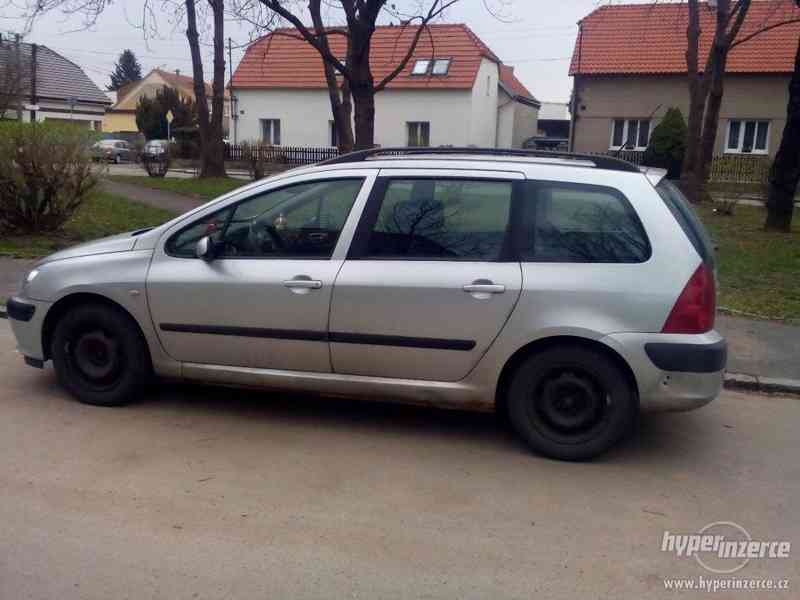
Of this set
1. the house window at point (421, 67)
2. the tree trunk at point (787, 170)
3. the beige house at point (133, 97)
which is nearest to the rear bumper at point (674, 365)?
the tree trunk at point (787, 170)

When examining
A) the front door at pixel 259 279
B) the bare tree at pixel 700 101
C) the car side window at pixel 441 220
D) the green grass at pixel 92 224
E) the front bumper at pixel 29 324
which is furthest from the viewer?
the bare tree at pixel 700 101

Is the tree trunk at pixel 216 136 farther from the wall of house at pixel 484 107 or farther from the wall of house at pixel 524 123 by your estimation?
the wall of house at pixel 524 123

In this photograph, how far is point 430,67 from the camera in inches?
1497

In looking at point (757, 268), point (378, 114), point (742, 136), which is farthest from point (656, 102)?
point (757, 268)

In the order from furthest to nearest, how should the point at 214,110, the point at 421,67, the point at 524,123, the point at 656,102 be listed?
the point at 524,123, the point at 421,67, the point at 656,102, the point at 214,110

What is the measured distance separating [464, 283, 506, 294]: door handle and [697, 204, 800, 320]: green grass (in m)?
4.92

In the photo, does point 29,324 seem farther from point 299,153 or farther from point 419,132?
point 419,132

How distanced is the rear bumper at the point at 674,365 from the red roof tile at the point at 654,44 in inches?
1234

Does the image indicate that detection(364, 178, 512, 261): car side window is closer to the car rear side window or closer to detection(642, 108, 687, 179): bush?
the car rear side window

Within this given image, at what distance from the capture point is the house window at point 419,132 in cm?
3894

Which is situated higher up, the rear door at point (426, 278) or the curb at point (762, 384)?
the rear door at point (426, 278)

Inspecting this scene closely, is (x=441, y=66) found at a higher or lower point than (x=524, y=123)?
higher

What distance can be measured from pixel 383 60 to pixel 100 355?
113 ft

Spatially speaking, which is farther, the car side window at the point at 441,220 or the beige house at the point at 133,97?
the beige house at the point at 133,97
